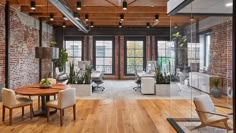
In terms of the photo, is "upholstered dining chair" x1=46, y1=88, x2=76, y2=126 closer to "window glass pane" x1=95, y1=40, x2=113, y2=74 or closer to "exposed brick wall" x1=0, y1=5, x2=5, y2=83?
"exposed brick wall" x1=0, y1=5, x2=5, y2=83

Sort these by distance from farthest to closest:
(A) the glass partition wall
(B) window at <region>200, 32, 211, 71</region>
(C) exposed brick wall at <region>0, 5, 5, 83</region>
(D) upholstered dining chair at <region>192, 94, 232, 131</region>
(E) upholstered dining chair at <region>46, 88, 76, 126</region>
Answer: (C) exposed brick wall at <region>0, 5, 5, 83</region>
(B) window at <region>200, 32, 211, 71</region>
(E) upholstered dining chair at <region>46, 88, 76, 126</region>
(A) the glass partition wall
(D) upholstered dining chair at <region>192, 94, 232, 131</region>

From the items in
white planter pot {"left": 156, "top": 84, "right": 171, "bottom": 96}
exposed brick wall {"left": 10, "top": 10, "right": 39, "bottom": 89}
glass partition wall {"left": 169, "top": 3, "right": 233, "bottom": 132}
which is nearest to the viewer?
glass partition wall {"left": 169, "top": 3, "right": 233, "bottom": 132}

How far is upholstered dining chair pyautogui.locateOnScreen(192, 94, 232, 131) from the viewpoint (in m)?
4.49

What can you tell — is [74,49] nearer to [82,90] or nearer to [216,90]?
[82,90]

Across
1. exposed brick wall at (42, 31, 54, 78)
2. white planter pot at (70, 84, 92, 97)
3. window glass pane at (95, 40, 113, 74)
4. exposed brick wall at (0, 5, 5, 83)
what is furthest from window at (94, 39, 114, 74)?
exposed brick wall at (0, 5, 5, 83)

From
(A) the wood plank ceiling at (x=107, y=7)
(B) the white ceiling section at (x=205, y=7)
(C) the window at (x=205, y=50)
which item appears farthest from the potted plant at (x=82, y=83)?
(B) the white ceiling section at (x=205, y=7)

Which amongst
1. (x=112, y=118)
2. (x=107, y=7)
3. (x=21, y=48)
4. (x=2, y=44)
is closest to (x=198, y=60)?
(x=112, y=118)

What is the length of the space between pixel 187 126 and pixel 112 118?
64.8 inches

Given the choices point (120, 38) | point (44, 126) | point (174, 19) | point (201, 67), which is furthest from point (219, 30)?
point (120, 38)

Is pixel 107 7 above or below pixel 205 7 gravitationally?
above

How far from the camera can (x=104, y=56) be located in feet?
51.3

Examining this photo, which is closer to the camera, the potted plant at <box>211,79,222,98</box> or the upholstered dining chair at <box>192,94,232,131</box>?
the upholstered dining chair at <box>192,94,232,131</box>

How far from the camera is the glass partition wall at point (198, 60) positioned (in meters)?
5.29

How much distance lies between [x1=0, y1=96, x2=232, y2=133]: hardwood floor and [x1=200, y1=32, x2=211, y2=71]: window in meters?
1.04
